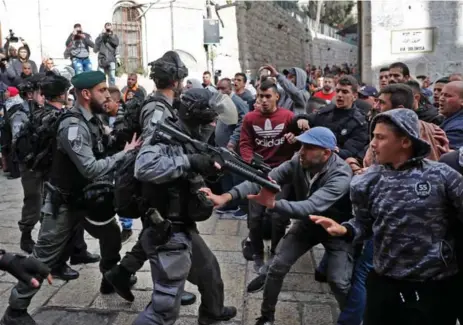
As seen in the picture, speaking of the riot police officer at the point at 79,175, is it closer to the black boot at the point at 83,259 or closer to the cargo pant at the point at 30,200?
A: the black boot at the point at 83,259

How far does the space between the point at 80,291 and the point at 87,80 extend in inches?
74.2

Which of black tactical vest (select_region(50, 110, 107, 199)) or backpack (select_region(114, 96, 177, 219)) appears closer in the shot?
backpack (select_region(114, 96, 177, 219))

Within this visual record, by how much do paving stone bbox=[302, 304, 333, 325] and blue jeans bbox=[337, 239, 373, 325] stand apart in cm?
34

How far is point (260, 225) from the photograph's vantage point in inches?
197

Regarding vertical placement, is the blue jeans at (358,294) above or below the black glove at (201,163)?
below

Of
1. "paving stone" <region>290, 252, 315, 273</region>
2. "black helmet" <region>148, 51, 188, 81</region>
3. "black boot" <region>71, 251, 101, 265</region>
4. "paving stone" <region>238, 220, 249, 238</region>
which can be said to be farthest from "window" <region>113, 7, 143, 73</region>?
"black helmet" <region>148, 51, 188, 81</region>

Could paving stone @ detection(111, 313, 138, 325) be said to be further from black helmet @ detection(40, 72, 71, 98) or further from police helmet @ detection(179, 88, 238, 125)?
black helmet @ detection(40, 72, 71, 98)

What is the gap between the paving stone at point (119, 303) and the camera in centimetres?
405

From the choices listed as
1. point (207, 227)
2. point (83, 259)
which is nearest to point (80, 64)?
point (207, 227)

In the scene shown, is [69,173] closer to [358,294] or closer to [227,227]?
[358,294]

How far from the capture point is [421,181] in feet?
7.81

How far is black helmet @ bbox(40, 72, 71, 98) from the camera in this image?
4.46m

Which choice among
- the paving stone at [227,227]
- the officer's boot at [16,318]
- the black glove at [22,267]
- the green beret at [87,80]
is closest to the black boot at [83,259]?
the officer's boot at [16,318]

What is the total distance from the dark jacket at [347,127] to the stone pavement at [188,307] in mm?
1286
